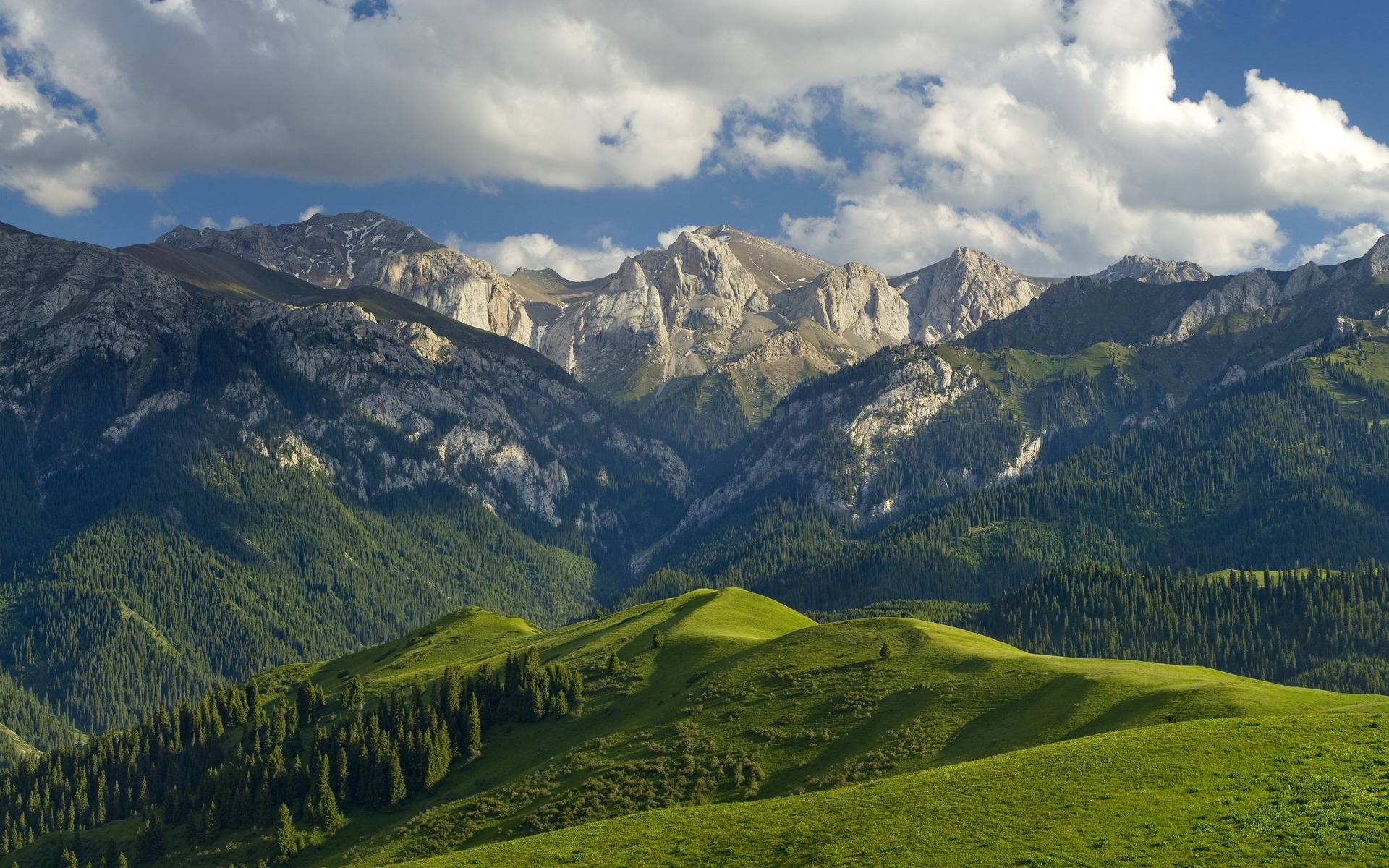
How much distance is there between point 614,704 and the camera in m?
146

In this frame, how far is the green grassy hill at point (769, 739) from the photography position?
244 feet

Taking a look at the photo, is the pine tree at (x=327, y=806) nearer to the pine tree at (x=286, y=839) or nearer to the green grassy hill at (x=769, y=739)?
the green grassy hill at (x=769, y=739)

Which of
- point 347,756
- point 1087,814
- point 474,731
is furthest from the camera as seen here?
point 347,756

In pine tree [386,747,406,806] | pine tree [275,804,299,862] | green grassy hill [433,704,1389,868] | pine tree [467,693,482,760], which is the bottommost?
pine tree [275,804,299,862]

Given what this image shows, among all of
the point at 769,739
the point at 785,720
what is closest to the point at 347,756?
the point at 785,720

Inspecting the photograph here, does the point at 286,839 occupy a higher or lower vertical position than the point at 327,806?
lower

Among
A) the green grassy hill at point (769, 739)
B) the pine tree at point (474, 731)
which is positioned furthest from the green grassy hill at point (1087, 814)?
the pine tree at point (474, 731)

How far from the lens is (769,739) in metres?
115

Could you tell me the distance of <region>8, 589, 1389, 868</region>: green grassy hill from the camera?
7450 centimetres

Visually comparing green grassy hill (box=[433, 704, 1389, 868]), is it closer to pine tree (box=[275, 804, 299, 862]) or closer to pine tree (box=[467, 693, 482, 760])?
pine tree (box=[275, 804, 299, 862])

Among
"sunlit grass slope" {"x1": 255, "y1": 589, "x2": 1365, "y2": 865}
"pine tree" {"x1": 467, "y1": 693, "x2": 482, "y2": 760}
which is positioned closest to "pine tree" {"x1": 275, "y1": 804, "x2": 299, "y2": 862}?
"sunlit grass slope" {"x1": 255, "y1": 589, "x2": 1365, "y2": 865}

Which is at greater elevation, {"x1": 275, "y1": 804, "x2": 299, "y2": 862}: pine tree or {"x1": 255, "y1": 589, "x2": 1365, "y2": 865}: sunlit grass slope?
{"x1": 255, "y1": 589, "x2": 1365, "y2": 865}: sunlit grass slope

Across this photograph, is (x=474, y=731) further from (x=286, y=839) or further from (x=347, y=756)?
(x=286, y=839)

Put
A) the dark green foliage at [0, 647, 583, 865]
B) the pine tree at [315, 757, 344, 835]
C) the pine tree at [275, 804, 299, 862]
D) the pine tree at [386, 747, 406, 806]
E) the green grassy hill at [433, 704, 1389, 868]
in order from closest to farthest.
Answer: the green grassy hill at [433, 704, 1389, 868] < the pine tree at [275, 804, 299, 862] < the pine tree at [315, 757, 344, 835] < the pine tree at [386, 747, 406, 806] < the dark green foliage at [0, 647, 583, 865]
